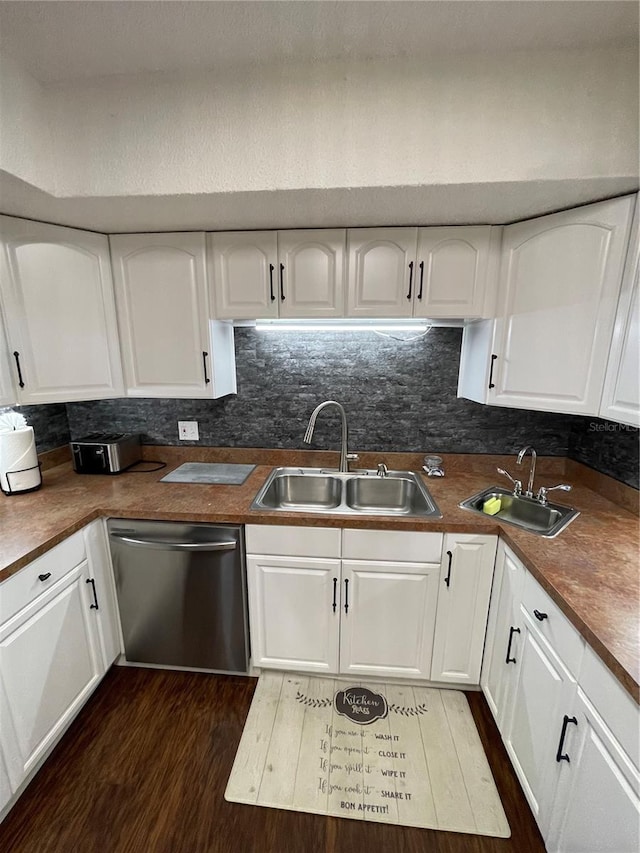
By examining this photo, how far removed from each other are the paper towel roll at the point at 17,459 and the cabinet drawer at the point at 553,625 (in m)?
2.22

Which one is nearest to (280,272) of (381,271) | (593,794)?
(381,271)

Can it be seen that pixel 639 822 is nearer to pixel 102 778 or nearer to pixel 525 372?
pixel 525 372

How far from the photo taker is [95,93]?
127cm

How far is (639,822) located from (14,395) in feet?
7.99

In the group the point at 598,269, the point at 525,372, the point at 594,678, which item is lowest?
the point at 594,678

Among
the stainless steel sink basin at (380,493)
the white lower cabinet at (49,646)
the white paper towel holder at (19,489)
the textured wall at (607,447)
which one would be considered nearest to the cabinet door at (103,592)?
the white lower cabinet at (49,646)

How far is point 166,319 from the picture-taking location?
1.80m

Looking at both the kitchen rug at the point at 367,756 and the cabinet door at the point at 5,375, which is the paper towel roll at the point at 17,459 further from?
the kitchen rug at the point at 367,756

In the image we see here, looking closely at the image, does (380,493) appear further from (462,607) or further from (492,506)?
(462,607)

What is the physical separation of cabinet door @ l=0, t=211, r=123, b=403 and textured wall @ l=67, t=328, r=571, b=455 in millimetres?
436

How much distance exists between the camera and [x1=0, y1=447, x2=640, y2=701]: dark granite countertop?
99cm

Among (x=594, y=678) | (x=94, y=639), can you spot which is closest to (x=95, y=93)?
(x=94, y=639)

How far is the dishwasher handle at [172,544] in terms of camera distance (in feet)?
5.18

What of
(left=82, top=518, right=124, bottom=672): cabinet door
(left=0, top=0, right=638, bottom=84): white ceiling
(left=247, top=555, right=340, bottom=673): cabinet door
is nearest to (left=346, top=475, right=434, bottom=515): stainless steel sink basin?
(left=247, top=555, right=340, bottom=673): cabinet door
